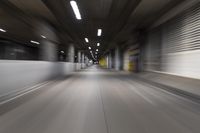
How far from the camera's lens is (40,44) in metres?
16.3

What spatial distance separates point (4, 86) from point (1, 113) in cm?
281

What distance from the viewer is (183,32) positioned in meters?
12.5

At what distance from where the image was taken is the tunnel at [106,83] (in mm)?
5008

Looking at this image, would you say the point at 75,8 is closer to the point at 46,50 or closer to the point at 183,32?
the point at 46,50

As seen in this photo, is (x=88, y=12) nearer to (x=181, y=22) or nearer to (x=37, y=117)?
(x=181, y=22)

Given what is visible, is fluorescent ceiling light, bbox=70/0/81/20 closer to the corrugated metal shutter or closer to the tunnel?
the tunnel

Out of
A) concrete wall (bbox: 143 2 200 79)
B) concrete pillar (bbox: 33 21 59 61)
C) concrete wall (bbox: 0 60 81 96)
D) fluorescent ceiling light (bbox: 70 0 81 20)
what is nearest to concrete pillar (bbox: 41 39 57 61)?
concrete pillar (bbox: 33 21 59 61)

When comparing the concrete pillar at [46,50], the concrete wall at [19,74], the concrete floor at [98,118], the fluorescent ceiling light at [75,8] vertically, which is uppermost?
the fluorescent ceiling light at [75,8]

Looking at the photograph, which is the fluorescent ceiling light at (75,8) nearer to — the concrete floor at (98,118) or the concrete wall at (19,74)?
the concrete wall at (19,74)

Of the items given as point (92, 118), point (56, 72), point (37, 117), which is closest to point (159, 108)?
point (92, 118)

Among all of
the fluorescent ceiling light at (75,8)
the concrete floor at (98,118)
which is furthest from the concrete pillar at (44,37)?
the concrete floor at (98,118)

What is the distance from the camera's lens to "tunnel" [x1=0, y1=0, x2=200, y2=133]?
5.01 metres

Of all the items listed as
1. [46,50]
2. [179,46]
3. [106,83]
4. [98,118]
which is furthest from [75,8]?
[98,118]

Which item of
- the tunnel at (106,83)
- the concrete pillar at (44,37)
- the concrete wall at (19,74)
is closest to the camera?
the tunnel at (106,83)
